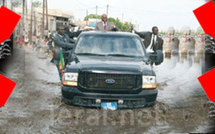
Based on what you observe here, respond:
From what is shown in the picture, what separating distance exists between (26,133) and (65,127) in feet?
2.33

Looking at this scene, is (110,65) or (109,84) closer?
(109,84)

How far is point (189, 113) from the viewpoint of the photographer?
24.1 feet

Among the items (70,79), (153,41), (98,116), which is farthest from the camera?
(153,41)

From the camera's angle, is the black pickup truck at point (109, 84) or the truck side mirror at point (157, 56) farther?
the truck side mirror at point (157, 56)

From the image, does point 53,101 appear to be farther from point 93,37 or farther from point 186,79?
point 186,79

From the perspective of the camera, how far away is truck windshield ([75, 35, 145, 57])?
23.5 ft

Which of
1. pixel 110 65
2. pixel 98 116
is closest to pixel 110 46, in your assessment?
pixel 110 65

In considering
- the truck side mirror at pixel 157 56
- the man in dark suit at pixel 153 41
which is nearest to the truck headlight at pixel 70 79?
the truck side mirror at pixel 157 56

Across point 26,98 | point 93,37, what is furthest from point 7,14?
point 93,37

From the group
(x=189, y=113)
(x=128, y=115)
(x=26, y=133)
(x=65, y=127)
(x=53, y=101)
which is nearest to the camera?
(x=26, y=133)

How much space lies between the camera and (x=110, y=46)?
24.1 feet

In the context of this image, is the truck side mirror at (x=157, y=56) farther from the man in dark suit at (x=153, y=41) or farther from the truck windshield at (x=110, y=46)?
the man in dark suit at (x=153, y=41)

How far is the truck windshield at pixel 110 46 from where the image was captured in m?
7.18

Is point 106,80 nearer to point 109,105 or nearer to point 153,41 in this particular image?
point 109,105
